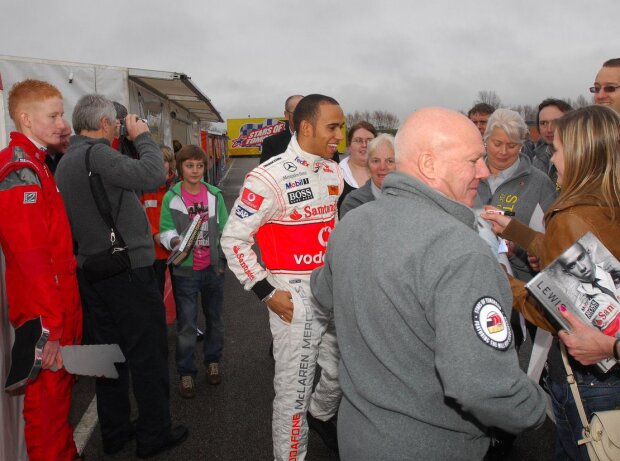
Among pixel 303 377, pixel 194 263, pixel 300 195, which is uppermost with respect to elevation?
pixel 300 195

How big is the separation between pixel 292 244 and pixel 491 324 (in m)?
1.58

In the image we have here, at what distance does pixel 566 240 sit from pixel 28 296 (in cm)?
245

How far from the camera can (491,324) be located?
123 centimetres

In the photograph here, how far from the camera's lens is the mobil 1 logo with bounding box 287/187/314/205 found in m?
2.65

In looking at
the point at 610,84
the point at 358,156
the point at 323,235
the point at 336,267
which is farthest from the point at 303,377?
the point at 610,84

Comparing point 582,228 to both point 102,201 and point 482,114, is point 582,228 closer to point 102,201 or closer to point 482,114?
point 102,201

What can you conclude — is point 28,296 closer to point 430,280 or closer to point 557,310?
point 430,280

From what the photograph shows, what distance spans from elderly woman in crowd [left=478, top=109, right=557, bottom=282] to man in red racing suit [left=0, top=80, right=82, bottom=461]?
2.90 m

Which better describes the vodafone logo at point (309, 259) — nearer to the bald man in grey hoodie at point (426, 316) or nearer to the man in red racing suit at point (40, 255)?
the bald man in grey hoodie at point (426, 316)

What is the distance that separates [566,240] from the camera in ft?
6.05

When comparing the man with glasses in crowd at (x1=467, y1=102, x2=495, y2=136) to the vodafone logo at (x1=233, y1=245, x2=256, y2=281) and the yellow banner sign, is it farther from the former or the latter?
the yellow banner sign

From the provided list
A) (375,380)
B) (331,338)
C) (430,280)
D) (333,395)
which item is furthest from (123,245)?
(430,280)

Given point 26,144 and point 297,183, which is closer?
point 26,144

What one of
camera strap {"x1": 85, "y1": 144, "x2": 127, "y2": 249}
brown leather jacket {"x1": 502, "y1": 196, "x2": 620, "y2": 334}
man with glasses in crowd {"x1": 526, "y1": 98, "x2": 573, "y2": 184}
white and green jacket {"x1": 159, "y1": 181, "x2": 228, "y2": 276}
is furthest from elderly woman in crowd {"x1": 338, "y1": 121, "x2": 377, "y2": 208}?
brown leather jacket {"x1": 502, "y1": 196, "x2": 620, "y2": 334}
